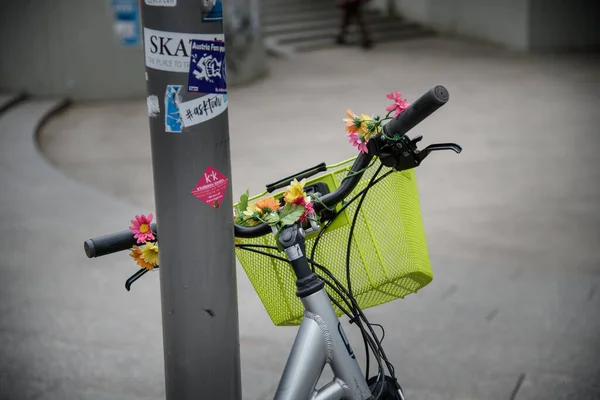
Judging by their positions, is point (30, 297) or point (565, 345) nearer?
point (565, 345)

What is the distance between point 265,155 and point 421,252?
19.9ft

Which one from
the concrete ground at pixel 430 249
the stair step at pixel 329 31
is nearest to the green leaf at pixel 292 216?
the concrete ground at pixel 430 249

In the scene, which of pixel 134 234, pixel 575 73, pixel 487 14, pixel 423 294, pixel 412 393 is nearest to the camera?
pixel 134 234

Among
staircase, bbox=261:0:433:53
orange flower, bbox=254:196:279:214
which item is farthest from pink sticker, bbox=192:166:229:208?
staircase, bbox=261:0:433:53

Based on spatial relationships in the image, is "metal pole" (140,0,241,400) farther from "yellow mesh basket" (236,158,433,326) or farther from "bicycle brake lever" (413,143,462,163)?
"bicycle brake lever" (413,143,462,163)

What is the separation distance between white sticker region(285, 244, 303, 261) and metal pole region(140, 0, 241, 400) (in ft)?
0.61

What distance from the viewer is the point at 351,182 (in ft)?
8.67

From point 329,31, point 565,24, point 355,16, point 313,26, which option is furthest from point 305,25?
point 565,24

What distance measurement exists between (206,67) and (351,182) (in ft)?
1.94

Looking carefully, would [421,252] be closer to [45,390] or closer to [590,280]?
[45,390]

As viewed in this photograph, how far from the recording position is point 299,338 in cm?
262

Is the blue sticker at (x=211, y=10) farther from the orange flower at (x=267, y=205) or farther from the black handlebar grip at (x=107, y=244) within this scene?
the black handlebar grip at (x=107, y=244)

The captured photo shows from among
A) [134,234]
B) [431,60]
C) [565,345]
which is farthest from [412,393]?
[431,60]

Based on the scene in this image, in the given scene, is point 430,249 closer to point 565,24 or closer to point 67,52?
point 67,52
